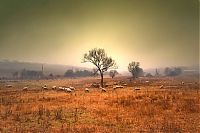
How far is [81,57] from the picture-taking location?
22641 millimetres

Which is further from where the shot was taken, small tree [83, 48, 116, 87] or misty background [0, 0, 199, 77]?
small tree [83, 48, 116, 87]

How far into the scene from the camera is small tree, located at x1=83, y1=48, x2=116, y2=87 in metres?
22.0

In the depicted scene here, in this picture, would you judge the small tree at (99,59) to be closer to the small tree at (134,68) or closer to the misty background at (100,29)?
the misty background at (100,29)

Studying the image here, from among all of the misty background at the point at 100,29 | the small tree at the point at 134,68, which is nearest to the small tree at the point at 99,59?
the misty background at the point at 100,29

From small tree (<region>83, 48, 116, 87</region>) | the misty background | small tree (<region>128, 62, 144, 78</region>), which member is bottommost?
small tree (<region>128, 62, 144, 78</region>)

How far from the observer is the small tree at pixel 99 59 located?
22.0 m

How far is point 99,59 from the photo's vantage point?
80.0 ft

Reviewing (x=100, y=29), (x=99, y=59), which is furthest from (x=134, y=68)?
(x=100, y=29)

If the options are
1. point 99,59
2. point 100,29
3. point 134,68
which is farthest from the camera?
point 134,68

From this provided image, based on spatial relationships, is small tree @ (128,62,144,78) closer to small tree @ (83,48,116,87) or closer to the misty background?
small tree @ (83,48,116,87)

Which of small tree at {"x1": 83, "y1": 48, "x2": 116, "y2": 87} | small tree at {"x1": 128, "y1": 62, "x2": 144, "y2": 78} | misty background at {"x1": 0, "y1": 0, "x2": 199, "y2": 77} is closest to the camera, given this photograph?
misty background at {"x1": 0, "y1": 0, "x2": 199, "y2": 77}

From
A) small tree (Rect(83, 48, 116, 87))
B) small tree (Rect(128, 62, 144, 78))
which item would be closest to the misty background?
small tree (Rect(83, 48, 116, 87))

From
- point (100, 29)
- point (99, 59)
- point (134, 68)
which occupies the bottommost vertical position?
point (134, 68)

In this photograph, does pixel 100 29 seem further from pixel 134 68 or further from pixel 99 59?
pixel 134 68
